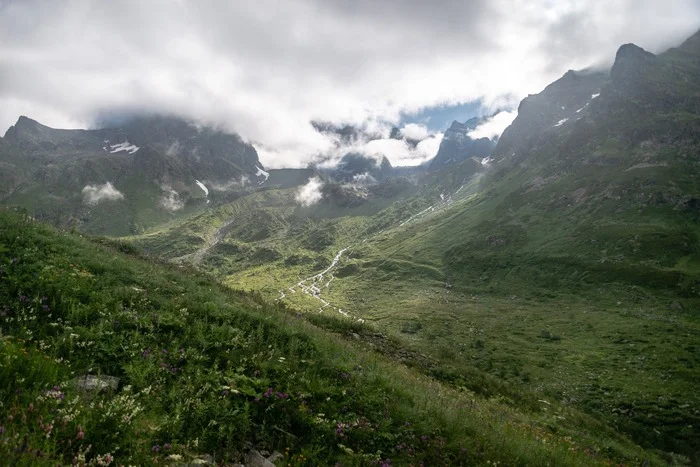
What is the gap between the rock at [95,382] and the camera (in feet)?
19.5

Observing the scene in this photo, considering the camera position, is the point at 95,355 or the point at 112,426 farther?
the point at 95,355

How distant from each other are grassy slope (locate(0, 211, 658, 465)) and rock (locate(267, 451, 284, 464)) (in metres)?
0.14

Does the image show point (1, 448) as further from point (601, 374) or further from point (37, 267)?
point (601, 374)

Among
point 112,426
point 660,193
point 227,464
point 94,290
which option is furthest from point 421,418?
point 660,193

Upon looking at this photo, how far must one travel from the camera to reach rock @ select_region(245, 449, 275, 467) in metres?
5.98

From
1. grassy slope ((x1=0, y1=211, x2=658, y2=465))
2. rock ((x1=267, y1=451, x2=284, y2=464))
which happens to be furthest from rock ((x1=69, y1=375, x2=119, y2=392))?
rock ((x1=267, y1=451, x2=284, y2=464))

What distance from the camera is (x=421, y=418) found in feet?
27.0

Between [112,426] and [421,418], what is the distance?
20.0ft

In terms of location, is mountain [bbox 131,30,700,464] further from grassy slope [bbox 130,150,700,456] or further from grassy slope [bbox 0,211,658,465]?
grassy slope [bbox 0,211,658,465]

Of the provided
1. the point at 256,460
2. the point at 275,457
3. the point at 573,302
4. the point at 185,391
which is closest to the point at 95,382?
the point at 185,391

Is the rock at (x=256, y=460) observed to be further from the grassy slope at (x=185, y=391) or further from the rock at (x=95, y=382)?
the rock at (x=95, y=382)

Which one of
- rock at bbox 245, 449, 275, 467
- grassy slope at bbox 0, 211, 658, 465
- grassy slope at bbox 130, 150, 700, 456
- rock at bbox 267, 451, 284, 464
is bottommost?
grassy slope at bbox 130, 150, 700, 456

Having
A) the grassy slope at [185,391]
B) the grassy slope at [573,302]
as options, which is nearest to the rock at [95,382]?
the grassy slope at [185,391]

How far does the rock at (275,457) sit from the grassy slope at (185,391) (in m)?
0.14
